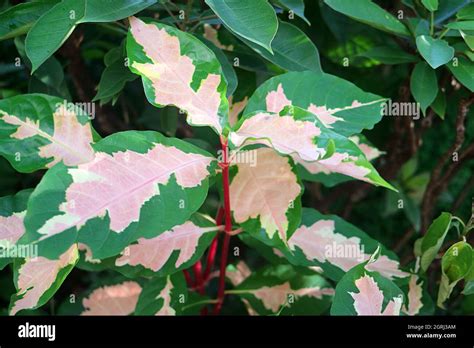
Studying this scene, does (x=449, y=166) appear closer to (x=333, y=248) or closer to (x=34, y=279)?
(x=333, y=248)

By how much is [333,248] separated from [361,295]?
0.53 feet

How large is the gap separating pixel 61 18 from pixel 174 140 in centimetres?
22

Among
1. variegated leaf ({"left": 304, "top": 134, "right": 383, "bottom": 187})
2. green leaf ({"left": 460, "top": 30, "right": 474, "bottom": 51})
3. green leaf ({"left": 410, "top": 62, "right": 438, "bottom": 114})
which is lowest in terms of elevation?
variegated leaf ({"left": 304, "top": 134, "right": 383, "bottom": 187})

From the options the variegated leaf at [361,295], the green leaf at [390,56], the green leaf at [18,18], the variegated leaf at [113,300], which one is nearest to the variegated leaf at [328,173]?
the green leaf at [390,56]

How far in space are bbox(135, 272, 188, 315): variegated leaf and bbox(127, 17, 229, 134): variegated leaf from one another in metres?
0.32

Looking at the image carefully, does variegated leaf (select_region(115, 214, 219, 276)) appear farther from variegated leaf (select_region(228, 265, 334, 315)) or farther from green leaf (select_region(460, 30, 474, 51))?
green leaf (select_region(460, 30, 474, 51))

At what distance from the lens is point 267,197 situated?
0.94 m

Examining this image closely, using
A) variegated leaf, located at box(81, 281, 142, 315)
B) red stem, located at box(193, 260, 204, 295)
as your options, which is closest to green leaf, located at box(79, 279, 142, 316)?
variegated leaf, located at box(81, 281, 142, 315)

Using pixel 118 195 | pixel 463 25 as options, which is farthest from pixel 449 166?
pixel 118 195

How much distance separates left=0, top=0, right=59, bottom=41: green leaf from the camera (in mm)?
945

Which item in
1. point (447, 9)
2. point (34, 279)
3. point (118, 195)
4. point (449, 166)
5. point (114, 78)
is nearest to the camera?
point (118, 195)

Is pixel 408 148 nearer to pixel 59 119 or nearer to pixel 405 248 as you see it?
pixel 405 248
